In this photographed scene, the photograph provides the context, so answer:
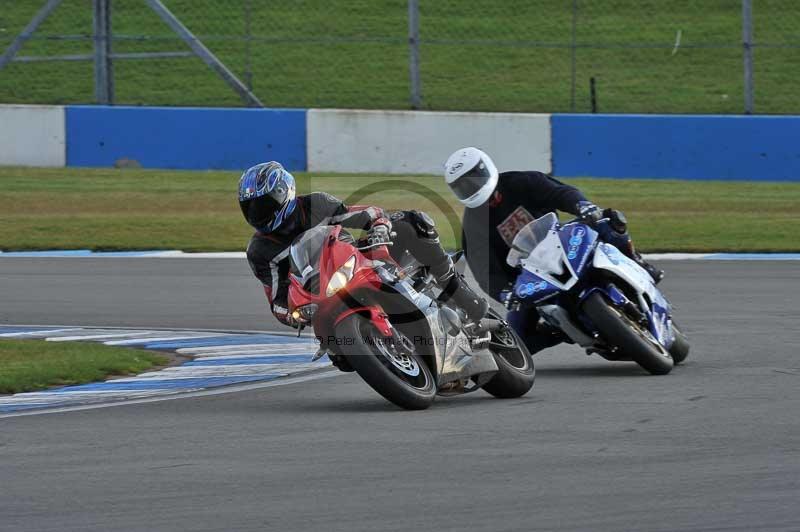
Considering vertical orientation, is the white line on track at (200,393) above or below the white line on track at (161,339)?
below

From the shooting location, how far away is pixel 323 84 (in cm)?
2425

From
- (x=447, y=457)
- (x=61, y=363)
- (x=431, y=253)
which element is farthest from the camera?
(x=61, y=363)

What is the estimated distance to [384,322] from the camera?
7.45 metres

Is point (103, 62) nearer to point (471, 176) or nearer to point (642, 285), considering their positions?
point (471, 176)

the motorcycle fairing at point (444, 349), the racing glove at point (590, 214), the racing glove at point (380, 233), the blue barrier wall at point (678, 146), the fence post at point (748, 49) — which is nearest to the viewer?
the racing glove at point (380, 233)

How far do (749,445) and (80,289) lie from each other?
26.3 ft

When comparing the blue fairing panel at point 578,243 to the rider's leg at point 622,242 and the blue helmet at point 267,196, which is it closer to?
the rider's leg at point 622,242

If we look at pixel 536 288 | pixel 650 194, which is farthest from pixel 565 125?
pixel 536 288

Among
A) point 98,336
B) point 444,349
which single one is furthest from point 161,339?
point 444,349

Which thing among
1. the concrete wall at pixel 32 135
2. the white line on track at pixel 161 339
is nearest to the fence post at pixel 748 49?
the concrete wall at pixel 32 135

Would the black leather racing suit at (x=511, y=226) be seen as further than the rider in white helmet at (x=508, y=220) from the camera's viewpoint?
Yes

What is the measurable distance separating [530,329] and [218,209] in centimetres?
1012

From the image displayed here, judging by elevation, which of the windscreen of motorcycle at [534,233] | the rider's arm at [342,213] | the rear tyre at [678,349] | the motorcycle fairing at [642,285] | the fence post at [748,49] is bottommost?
the rear tyre at [678,349]

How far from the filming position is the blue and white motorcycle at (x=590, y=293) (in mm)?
8586
